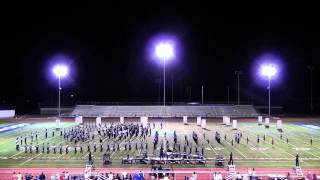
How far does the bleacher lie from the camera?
72125 mm

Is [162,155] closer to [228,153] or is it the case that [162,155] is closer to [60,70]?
[228,153]

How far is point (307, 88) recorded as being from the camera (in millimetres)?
86875

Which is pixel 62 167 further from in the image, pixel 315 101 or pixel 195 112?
pixel 315 101

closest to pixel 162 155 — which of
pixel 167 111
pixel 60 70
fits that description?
pixel 60 70

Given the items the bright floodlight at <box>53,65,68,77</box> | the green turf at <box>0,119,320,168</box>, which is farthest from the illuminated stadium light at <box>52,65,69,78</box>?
the green turf at <box>0,119,320,168</box>

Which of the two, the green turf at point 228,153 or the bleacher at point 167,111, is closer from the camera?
the green turf at point 228,153

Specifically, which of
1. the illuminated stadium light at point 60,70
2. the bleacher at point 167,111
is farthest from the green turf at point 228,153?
the bleacher at point 167,111

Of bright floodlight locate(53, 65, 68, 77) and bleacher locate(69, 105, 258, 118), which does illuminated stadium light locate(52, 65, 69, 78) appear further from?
bleacher locate(69, 105, 258, 118)

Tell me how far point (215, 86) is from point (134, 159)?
61.2 metres

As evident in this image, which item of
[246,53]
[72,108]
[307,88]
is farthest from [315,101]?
[72,108]

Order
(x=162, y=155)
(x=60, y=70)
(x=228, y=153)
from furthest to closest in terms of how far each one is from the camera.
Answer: (x=60, y=70) → (x=228, y=153) → (x=162, y=155)

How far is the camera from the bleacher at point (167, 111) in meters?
72.1

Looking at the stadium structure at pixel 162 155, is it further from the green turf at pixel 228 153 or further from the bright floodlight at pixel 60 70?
the bright floodlight at pixel 60 70

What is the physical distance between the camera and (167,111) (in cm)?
7331
